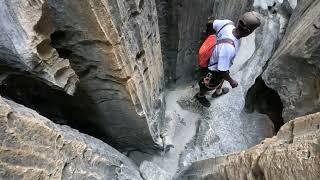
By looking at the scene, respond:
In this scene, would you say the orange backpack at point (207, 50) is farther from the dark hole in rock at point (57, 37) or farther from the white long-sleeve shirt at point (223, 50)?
the dark hole in rock at point (57, 37)

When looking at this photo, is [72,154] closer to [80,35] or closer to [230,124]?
[80,35]

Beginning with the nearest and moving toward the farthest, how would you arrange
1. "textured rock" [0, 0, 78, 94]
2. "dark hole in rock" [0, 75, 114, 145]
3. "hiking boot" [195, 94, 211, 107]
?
"textured rock" [0, 0, 78, 94] < "dark hole in rock" [0, 75, 114, 145] < "hiking boot" [195, 94, 211, 107]

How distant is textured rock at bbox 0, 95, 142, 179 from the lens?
1598 millimetres

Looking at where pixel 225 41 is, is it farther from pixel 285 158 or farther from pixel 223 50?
pixel 285 158

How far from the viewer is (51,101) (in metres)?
2.78

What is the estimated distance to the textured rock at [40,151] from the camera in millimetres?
1598

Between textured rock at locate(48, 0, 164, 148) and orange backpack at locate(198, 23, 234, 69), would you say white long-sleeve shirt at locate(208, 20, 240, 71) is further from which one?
textured rock at locate(48, 0, 164, 148)

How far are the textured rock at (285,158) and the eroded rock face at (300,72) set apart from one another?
850 mm

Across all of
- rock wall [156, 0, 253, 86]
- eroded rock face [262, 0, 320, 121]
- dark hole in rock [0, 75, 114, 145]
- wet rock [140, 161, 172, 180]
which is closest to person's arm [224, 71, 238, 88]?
eroded rock face [262, 0, 320, 121]

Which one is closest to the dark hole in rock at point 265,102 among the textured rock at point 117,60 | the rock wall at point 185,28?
the rock wall at point 185,28

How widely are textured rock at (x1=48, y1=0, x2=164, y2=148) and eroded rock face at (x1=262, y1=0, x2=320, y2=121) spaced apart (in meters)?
0.93

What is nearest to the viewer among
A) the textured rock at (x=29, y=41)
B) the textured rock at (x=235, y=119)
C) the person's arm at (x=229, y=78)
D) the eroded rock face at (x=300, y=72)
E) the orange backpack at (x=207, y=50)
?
the textured rock at (x=29, y=41)

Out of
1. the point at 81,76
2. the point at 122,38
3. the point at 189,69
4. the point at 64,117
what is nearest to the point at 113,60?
the point at 122,38

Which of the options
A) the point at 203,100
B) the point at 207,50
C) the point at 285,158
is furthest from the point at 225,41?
the point at 285,158
